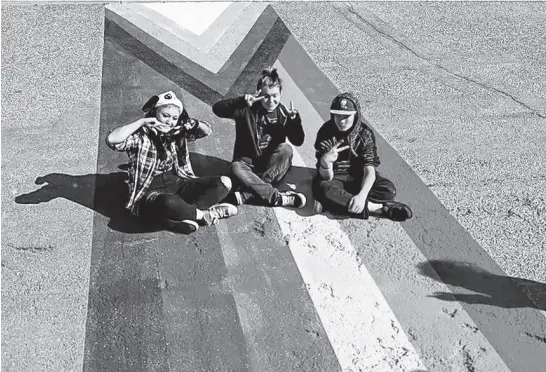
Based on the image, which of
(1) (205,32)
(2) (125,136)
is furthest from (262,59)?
(2) (125,136)

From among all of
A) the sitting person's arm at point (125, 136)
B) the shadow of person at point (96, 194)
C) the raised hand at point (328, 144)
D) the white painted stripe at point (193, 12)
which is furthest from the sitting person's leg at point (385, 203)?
the white painted stripe at point (193, 12)

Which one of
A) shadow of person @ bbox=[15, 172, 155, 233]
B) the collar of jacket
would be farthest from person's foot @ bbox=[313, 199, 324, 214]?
shadow of person @ bbox=[15, 172, 155, 233]

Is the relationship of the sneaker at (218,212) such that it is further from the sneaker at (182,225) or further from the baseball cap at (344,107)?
the baseball cap at (344,107)

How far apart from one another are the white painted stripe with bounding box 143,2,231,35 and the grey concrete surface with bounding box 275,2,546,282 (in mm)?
1116

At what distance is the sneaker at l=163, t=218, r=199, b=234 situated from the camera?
19.2 ft

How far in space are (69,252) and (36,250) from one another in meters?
0.29

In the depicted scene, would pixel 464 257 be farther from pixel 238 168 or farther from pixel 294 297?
pixel 238 168

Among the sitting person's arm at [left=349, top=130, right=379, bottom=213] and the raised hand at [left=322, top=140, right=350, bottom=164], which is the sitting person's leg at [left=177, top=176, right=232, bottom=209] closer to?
the raised hand at [left=322, top=140, right=350, bottom=164]

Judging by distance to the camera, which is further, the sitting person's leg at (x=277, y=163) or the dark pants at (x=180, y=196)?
the sitting person's leg at (x=277, y=163)

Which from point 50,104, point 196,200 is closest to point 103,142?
point 50,104

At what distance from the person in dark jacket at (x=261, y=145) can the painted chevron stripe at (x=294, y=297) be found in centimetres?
18

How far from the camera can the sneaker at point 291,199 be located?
6312 millimetres

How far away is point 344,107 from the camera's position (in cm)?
596

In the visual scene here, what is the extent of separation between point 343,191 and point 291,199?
50cm
